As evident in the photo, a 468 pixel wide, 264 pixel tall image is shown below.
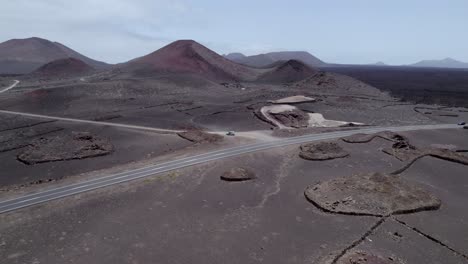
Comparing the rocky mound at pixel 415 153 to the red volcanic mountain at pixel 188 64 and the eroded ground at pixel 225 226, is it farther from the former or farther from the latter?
the red volcanic mountain at pixel 188 64

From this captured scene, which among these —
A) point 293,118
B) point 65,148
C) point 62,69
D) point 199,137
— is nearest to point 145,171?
point 199,137

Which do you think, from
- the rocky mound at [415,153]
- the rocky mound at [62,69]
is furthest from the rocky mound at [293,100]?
the rocky mound at [62,69]

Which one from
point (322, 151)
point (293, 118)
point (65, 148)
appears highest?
point (293, 118)

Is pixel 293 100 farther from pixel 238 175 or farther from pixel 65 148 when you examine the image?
pixel 65 148

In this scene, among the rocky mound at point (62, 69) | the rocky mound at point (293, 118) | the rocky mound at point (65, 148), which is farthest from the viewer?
the rocky mound at point (62, 69)

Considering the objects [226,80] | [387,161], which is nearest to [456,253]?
[387,161]

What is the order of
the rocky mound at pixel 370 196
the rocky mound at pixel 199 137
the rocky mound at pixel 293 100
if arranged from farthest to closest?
the rocky mound at pixel 293 100, the rocky mound at pixel 199 137, the rocky mound at pixel 370 196
